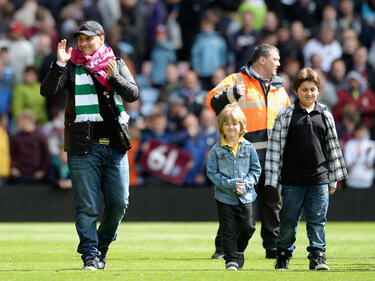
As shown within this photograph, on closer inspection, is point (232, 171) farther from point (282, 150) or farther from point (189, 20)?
point (189, 20)

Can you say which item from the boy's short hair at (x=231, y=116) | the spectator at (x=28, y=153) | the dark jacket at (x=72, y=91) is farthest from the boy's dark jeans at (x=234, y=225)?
the spectator at (x=28, y=153)

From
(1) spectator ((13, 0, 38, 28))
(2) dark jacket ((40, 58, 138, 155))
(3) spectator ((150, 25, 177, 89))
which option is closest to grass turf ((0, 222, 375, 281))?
(2) dark jacket ((40, 58, 138, 155))

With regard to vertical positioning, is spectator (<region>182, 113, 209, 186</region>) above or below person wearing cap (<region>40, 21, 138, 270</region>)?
below

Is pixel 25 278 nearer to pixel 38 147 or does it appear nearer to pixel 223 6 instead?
pixel 38 147

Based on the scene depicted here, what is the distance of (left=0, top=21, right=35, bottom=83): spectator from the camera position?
22141mm

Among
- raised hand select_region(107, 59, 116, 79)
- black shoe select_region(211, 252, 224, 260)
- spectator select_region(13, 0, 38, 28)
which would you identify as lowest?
black shoe select_region(211, 252, 224, 260)

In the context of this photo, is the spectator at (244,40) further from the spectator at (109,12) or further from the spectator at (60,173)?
the spectator at (60,173)

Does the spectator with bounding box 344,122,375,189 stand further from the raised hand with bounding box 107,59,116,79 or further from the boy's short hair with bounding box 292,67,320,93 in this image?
the raised hand with bounding box 107,59,116,79

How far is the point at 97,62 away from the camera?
9656mm

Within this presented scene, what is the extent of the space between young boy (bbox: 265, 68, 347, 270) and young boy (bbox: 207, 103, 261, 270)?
227 millimetres

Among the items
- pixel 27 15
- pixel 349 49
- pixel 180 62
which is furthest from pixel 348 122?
pixel 27 15

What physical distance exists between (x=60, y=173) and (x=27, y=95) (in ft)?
8.17

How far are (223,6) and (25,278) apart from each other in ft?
52.4

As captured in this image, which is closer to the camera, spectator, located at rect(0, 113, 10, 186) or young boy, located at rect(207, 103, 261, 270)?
young boy, located at rect(207, 103, 261, 270)
